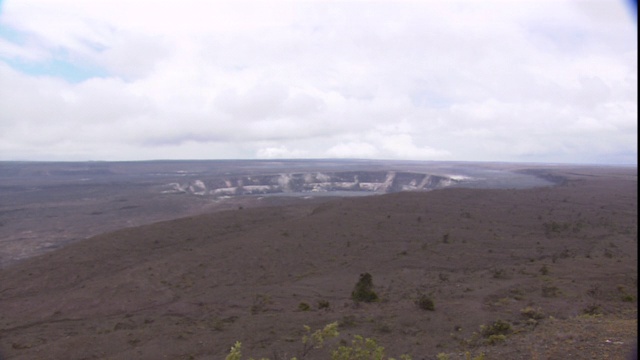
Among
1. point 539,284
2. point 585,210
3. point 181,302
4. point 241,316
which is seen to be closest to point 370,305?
point 241,316

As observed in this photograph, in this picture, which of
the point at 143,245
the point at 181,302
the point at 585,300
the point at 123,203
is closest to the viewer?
the point at 585,300

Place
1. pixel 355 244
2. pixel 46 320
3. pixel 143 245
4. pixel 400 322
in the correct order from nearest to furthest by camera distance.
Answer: pixel 400 322, pixel 46 320, pixel 355 244, pixel 143 245

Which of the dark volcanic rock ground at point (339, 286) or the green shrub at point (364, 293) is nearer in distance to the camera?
the dark volcanic rock ground at point (339, 286)

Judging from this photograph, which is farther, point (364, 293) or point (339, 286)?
point (339, 286)

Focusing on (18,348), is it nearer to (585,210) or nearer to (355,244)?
(355,244)

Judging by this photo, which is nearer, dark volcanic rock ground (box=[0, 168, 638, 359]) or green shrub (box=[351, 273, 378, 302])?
dark volcanic rock ground (box=[0, 168, 638, 359])

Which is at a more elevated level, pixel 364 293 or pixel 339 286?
pixel 364 293

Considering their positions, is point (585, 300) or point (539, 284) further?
point (539, 284)

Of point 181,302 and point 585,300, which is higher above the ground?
point 585,300
